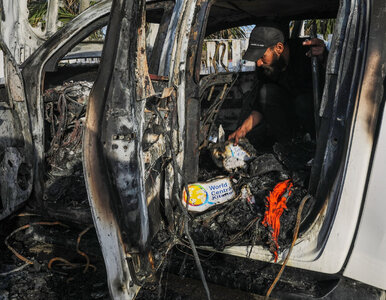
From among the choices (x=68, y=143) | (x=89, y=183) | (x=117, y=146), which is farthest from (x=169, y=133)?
(x=68, y=143)

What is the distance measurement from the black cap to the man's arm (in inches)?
22.2

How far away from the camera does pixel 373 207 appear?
1.83 meters

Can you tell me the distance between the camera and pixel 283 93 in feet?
A: 12.4

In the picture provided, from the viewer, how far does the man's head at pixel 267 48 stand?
3.53 m

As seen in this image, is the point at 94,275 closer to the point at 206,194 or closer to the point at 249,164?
the point at 206,194

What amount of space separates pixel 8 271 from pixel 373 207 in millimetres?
2622

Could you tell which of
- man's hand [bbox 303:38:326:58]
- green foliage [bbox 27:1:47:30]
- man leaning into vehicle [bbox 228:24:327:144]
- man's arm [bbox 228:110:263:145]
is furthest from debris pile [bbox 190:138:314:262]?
green foliage [bbox 27:1:47:30]

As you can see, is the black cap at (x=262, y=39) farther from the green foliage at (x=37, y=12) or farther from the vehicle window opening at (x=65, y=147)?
the green foliage at (x=37, y=12)

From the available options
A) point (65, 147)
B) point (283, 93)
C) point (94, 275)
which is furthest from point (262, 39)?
point (94, 275)

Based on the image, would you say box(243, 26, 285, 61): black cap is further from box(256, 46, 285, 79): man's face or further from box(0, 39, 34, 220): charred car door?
box(0, 39, 34, 220): charred car door

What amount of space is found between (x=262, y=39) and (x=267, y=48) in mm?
101

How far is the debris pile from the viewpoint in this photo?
2.21 m

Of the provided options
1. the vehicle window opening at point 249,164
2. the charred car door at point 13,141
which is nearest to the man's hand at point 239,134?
the vehicle window opening at point 249,164

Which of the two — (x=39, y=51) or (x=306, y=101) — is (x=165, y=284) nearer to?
(x=39, y=51)
